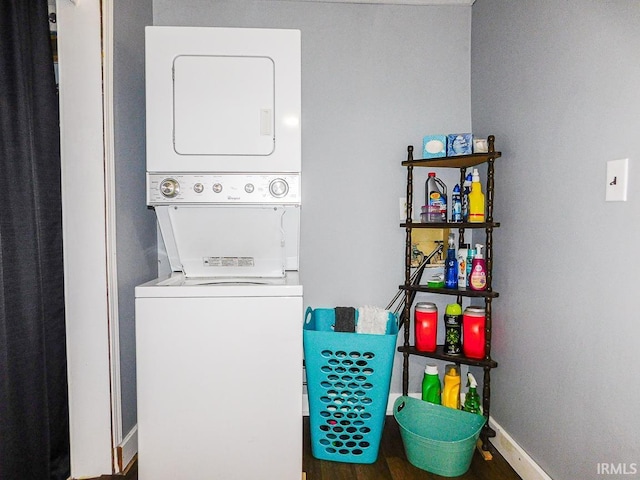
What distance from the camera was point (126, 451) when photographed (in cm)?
197

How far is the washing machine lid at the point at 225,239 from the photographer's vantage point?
76.1 inches

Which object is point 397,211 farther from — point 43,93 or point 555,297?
point 43,93

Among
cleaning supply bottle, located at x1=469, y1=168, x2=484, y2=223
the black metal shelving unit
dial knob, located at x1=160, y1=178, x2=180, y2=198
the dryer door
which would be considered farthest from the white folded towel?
dial knob, located at x1=160, y1=178, x2=180, y2=198

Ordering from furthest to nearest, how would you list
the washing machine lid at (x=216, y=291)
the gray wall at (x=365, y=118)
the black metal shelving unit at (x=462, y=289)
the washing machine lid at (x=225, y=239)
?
the gray wall at (x=365, y=118)
the black metal shelving unit at (x=462, y=289)
the washing machine lid at (x=225, y=239)
the washing machine lid at (x=216, y=291)

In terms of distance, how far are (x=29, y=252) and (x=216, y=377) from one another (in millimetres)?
798

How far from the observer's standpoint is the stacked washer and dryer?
1.73 m

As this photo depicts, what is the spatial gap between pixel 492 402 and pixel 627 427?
96 centimetres

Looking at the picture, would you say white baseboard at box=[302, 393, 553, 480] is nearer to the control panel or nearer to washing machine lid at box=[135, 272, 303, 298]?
washing machine lid at box=[135, 272, 303, 298]

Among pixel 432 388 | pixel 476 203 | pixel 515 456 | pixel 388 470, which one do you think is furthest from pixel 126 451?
pixel 476 203

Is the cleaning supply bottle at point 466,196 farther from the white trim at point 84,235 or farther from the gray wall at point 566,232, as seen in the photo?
the white trim at point 84,235

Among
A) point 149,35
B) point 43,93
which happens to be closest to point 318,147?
point 149,35

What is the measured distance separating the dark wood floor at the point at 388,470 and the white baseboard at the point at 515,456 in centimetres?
3

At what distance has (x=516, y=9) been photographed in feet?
6.45

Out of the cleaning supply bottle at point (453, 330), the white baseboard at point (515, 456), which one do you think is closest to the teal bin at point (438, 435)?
the white baseboard at point (515, 456)
